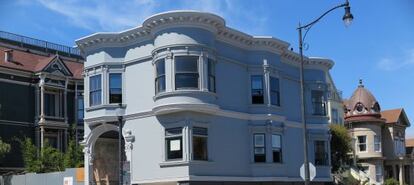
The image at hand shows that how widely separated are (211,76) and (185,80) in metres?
1.75

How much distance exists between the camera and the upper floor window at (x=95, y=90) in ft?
112

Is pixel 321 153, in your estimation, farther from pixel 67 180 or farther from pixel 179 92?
pixel 67 180

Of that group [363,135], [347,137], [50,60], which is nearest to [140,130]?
[50,60]

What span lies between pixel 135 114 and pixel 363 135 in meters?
41.0

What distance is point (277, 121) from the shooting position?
118 feet

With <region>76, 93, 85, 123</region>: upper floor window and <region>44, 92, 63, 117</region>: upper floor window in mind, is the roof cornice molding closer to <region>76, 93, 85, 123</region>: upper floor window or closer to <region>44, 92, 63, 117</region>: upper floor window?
<region>44, 92, 63, 117</region>: upper floor window

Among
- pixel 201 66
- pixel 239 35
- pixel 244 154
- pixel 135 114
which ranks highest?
pixel 239 35

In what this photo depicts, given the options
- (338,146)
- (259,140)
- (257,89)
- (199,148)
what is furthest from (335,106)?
(199,148)

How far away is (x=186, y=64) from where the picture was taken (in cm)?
3125

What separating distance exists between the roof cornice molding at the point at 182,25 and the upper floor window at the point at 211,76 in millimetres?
1760

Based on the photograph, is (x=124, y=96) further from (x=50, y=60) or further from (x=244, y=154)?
(x=50, y=60)

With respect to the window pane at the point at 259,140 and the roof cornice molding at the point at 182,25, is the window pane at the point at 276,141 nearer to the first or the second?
the window pane at the point at 259,140

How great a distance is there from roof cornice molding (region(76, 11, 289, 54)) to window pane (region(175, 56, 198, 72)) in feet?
5.56

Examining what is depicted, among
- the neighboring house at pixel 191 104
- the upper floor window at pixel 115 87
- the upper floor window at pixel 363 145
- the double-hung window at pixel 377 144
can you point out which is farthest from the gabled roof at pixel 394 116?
the upper floor window at pixel 115 87
